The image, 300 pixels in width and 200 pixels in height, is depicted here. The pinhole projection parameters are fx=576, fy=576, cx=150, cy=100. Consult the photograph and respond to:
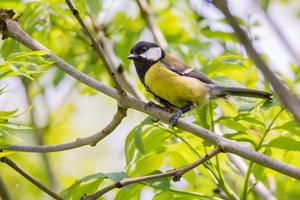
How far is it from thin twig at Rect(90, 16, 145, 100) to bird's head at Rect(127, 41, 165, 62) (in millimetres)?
148

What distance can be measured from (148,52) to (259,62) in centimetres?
273

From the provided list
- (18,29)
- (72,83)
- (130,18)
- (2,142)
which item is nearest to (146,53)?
(130,18)

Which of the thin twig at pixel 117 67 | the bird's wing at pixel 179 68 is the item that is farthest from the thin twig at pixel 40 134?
the bird's wing at pixel 179 68

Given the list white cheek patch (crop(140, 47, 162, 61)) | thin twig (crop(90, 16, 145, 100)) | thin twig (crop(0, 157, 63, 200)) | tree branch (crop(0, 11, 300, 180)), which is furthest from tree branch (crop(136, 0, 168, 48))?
thin twig (crop(0, 157, 63, 200))

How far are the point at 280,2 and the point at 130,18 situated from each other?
6.77 ft

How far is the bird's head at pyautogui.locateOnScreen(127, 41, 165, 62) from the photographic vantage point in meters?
3.92

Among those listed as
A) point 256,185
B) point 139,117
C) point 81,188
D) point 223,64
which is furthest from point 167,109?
point 139,117

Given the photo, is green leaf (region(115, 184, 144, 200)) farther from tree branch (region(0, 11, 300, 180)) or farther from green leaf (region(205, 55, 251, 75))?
green leaf (region(205, 55, 251, 75))

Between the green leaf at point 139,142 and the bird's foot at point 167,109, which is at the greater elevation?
the green leaf at point 139,142

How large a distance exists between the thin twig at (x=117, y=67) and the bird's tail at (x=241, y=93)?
19.3 inches

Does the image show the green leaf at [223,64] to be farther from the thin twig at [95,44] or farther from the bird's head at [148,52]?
the bird's head at [148,52]

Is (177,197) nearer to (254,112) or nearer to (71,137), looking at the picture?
(254,112)

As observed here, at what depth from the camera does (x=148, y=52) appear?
3.95 metres

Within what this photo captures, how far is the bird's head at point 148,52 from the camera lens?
12.9 ft
